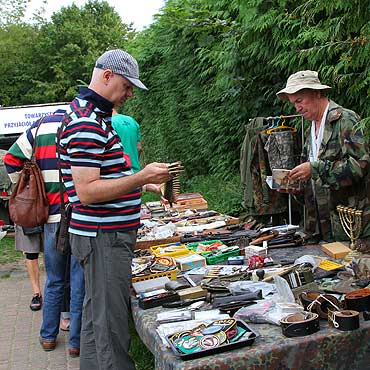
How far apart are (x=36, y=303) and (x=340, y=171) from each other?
3386 mm

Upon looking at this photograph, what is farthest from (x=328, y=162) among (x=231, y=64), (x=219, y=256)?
(x=231, y=64)

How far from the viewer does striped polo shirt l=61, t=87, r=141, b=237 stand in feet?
9.25

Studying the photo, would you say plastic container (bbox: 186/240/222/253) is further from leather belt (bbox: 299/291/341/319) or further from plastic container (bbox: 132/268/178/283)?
leather belt (bbox: 299/291/341/319)

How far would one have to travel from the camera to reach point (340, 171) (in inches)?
145

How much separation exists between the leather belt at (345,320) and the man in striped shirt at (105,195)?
1.06 m

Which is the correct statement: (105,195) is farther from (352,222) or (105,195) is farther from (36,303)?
(36,303)

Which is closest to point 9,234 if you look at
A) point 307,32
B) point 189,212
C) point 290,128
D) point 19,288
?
point 19,288

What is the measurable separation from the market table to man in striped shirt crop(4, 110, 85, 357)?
5.36 feet

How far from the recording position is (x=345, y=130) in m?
3.79

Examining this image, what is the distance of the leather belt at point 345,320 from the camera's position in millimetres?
2508

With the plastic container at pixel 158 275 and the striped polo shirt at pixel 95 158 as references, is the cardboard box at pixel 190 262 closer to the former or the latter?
the plastic container at pixel 158 275

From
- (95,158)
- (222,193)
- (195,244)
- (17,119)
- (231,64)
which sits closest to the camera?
(95,158)

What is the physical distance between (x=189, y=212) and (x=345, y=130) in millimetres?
2533

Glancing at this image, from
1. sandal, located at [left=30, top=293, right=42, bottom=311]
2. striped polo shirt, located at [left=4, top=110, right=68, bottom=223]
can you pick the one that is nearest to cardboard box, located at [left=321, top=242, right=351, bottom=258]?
striped polo shirt, located at [left=4, top=110, right=68, bottom=223]
